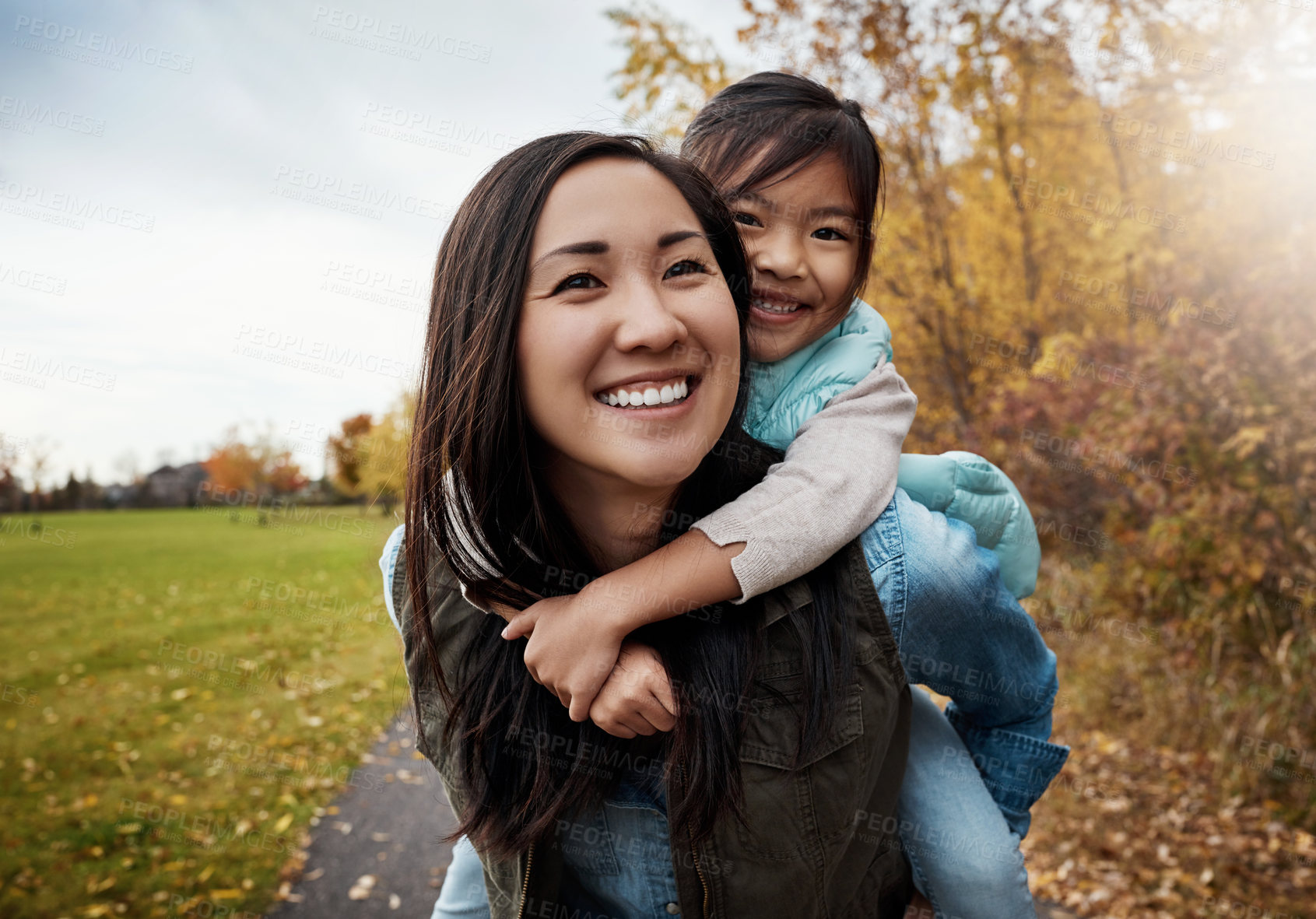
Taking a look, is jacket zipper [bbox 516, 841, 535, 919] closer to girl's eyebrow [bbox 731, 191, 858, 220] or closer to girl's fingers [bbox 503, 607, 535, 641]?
girl's fingers [bbox 503, 607, 535, 641]

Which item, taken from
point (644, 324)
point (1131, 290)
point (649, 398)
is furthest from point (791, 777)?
point (1131, 290)

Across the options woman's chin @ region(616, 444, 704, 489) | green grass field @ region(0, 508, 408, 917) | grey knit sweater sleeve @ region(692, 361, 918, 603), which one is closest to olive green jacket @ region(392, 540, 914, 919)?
grey knit sweater sleeve @ region(692, 361, 918, 603)

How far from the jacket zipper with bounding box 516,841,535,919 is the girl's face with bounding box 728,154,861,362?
1167 millimetres

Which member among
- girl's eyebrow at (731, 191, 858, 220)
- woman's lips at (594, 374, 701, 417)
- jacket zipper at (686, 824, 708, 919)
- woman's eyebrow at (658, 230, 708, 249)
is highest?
girl's eyebrow at (731, 191, 858, 220)

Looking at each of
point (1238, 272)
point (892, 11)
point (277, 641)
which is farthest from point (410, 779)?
point (892, 11)

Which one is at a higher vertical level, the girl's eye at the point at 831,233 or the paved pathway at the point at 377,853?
the girl's eye at the point at 831,233

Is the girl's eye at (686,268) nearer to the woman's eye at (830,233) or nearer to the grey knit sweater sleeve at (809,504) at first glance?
the grey knit sweater sleeve at (809,504)

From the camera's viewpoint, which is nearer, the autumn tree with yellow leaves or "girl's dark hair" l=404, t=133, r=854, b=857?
"girl's dark hair" l=404, t=133, r=854, b=857

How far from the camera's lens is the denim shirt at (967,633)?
1474 millimetres

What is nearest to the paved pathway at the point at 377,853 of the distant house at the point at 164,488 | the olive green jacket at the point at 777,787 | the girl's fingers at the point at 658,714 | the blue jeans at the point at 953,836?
the olive green jacket at the point at 777,787

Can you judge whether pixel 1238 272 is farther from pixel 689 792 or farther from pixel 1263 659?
pixel 689 792

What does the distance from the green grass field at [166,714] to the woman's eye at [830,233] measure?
2.33m

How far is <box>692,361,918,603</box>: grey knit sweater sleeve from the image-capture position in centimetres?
137

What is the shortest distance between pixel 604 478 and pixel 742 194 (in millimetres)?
904
